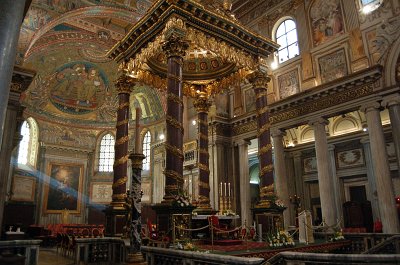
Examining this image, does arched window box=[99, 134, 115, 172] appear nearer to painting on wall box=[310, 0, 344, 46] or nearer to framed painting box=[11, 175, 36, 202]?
framed painting box=[11, 175, 36, 202]

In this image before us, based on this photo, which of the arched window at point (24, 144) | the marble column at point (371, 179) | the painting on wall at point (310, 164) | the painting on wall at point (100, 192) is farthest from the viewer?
the painting on wall at point (100, 192)

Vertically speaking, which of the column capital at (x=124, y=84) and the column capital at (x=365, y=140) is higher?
the column capital at (x=124, y=84)

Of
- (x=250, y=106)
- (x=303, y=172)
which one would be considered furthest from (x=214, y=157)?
Result: (x=303, y=172)

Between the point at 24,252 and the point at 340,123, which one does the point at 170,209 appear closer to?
the point at 24,252

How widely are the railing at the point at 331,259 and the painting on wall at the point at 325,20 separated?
34.5 ft

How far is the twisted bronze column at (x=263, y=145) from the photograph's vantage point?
9086 millimetres

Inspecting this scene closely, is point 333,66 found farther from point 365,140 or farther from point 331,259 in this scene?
point 331,259

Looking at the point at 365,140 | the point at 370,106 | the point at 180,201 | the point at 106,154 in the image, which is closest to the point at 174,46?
the point at 180,201

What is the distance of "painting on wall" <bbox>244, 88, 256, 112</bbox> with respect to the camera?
50.4ft

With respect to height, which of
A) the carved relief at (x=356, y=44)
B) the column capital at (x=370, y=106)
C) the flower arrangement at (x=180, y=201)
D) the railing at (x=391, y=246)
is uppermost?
the carved relief at (x=356, y=44)

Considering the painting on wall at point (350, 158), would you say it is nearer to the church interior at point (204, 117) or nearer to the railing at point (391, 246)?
the church interior at point (204, 117)

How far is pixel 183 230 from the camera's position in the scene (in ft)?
22.2

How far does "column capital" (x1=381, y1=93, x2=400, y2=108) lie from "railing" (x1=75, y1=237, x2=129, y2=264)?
9.40 m

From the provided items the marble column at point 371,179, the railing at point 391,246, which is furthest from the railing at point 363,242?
the marble column at point 371,179
